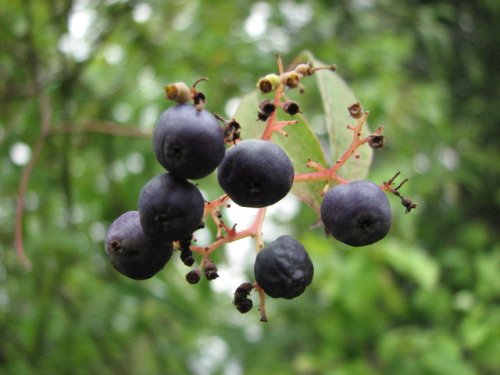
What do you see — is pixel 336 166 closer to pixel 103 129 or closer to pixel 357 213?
pixel 357 213

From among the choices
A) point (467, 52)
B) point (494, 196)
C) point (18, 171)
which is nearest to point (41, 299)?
point (18, 171)

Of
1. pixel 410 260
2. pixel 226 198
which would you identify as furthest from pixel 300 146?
pixel 410 260

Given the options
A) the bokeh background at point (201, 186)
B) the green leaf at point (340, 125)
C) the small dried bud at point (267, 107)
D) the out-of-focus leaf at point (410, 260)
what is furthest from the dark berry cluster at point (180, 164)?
the out-of-focus leaf at point (410, 260)

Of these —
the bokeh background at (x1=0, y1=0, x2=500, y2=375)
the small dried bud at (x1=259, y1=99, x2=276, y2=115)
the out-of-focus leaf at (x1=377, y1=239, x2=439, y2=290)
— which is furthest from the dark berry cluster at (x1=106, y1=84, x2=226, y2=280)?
the out-of-focus leaf at (x1=377, y1=239, x2=439, y2=290)

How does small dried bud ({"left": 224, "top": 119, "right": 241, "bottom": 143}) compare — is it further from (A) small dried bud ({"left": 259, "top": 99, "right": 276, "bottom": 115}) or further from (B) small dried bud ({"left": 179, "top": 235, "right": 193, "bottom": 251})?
(B) small dried bud ({"left": 179, "top": 235, "right": 193, "bottom": 251})

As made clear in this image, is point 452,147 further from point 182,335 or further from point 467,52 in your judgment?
point 182,335

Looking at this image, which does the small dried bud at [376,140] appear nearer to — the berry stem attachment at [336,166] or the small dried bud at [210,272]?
the berry stem attachment at [336,166]

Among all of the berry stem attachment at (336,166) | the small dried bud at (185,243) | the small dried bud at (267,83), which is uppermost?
the small dried bud at (267,83)
